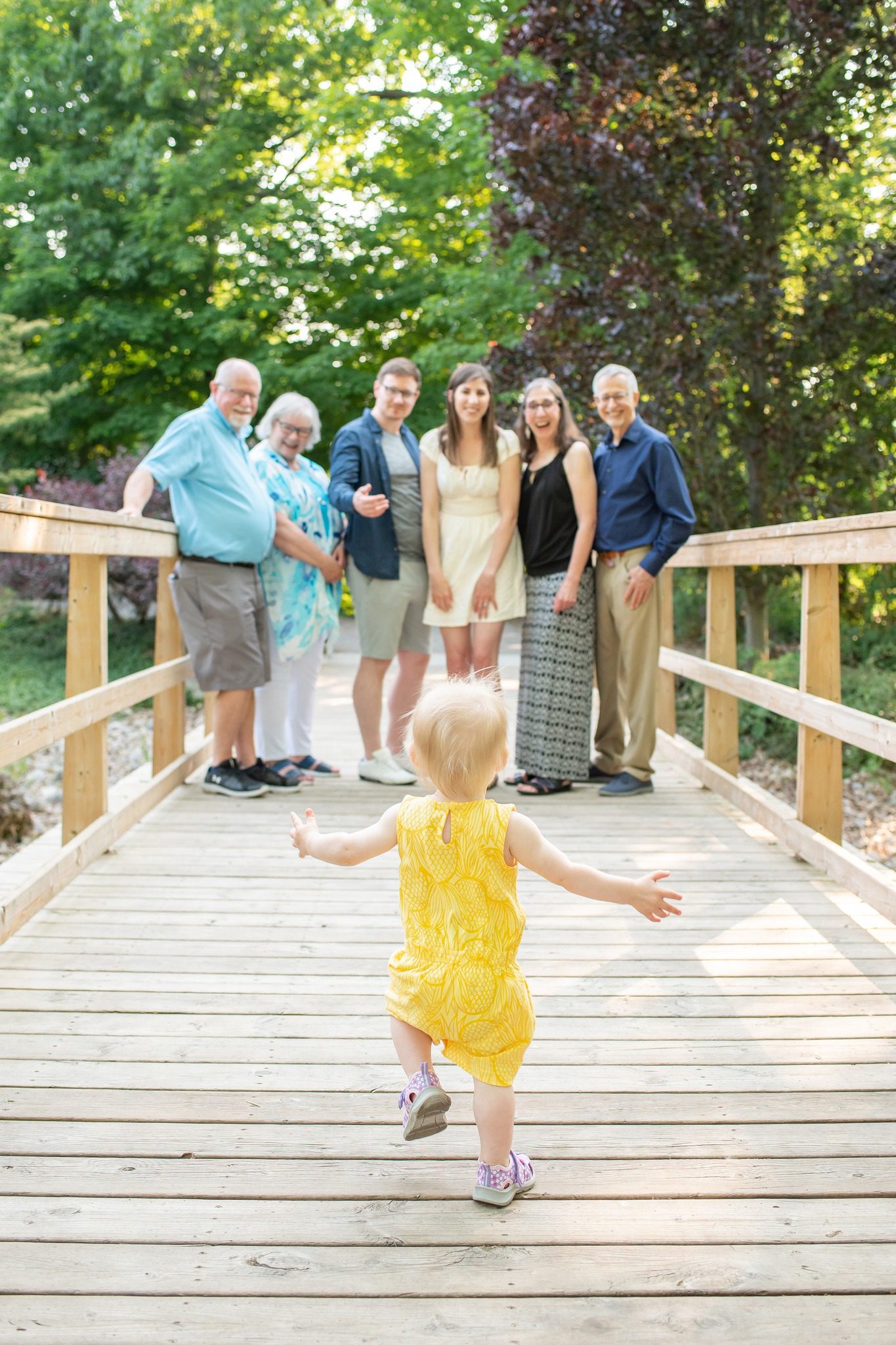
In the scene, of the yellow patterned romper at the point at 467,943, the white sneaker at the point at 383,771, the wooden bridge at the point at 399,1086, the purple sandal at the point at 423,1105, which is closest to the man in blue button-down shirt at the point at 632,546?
the wooden bridge at the point at 399,1086

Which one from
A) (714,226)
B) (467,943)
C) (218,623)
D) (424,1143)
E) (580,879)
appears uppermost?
(714,226)

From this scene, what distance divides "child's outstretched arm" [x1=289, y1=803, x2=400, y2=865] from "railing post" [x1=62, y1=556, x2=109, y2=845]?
1895mm

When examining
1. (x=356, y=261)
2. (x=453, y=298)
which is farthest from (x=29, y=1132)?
(x=356, y=261)

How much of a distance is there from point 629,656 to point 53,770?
539 cm

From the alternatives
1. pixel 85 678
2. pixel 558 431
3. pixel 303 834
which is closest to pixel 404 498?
pixel 558 431

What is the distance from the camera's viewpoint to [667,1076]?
2357 mm

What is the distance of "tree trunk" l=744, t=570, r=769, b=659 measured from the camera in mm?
8961

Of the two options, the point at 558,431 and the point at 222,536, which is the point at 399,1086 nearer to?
the point at 222,536

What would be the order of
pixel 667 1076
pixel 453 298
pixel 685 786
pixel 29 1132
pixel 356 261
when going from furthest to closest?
1. pixel 356 261
2. pixel 453 298
3. pixel 685 786
4. pixel 667 1076
5. pixel 29 1132

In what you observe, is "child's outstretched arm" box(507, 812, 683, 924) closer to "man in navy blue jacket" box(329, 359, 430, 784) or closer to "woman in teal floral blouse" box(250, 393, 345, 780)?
"man in navy blue jacket" box(329, 359, 430, 784)

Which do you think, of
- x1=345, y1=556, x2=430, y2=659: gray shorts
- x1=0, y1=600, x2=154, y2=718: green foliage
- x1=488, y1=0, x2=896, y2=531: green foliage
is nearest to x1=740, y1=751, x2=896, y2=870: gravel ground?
x1=488, y1=0, x2=896, y2=531: green foliage

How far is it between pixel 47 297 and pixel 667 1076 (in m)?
16.3

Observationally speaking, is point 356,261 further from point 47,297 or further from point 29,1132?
point 29,1132

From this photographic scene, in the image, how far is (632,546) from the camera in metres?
4.80
